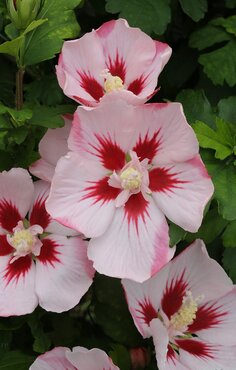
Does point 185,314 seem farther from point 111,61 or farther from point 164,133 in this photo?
point 111,61

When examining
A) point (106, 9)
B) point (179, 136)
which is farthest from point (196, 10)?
point (179, 136)

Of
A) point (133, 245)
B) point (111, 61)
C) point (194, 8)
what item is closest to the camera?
point (133, 245)

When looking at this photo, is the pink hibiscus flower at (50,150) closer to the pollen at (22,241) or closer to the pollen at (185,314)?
the pollen at (22,241)

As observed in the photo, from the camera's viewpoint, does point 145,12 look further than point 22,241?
Yes

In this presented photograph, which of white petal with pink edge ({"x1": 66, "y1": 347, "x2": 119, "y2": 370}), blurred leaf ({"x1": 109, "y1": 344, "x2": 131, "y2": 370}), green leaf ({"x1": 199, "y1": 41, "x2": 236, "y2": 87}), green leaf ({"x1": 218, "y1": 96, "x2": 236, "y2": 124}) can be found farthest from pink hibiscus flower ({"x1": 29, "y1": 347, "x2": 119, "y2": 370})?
green leaf ({"x1": 199, "y1": 41, "x2": 236, "y2": 87})

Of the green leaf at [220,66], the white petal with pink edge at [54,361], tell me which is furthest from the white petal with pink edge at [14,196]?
the green leaf at [220,66]

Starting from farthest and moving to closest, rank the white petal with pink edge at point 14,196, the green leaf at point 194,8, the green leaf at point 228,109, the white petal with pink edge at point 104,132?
the green leaf at point 194,8 → the green leaf at point 228,109 → the white petal with pink edge at point 14,196 → the white petal with pink edge at point 104,132

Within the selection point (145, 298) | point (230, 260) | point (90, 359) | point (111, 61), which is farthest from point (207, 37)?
point (90, 359)
